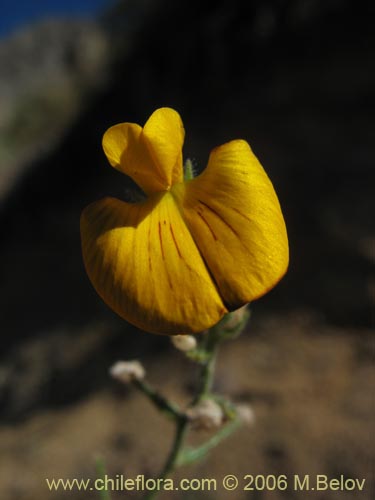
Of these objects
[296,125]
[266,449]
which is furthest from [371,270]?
[296,125]

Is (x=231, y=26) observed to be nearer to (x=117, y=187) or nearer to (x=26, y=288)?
(x=117, y=187)

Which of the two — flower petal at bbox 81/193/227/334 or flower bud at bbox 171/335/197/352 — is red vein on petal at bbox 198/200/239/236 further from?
flower bud at bbox 171/335/197/352

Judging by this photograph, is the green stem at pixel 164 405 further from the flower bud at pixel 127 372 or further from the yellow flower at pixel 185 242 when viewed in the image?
the yellow flower at pixel 185 242

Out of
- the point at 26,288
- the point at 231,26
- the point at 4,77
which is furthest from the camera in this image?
the point at 4,77

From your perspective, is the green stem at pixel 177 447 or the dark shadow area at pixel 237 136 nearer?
the green stem at pixel 177 447

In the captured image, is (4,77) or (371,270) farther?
(4,77)

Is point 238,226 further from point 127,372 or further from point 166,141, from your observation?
point 127,372

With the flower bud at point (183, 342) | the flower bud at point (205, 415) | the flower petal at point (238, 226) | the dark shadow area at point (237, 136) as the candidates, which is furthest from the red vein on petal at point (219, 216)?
the dark shadow area at point (237, 136)
